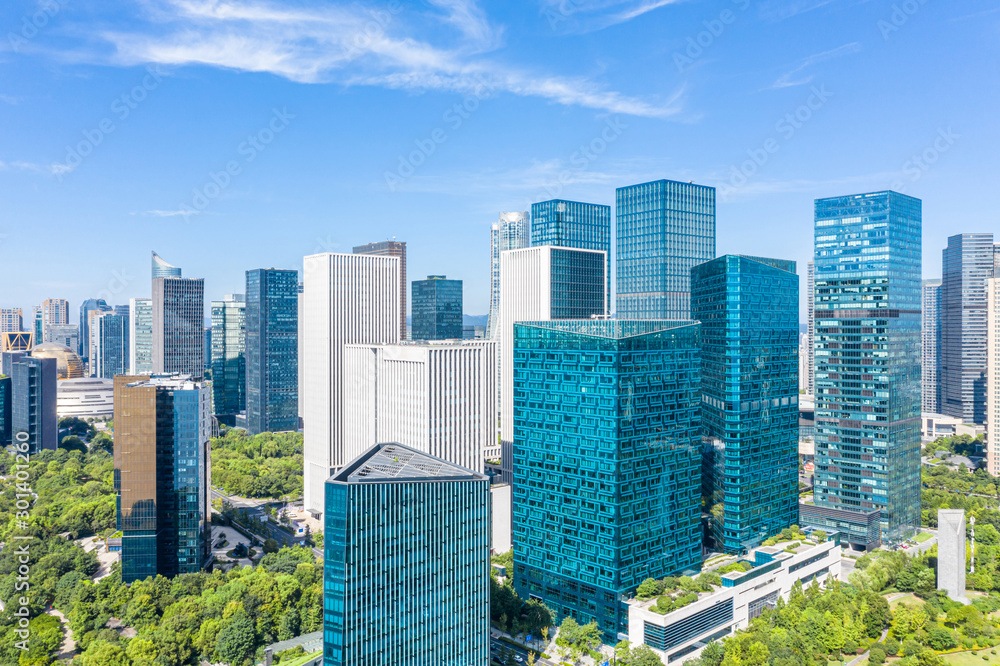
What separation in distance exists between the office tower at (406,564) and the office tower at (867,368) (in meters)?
77.9

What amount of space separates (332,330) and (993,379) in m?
151

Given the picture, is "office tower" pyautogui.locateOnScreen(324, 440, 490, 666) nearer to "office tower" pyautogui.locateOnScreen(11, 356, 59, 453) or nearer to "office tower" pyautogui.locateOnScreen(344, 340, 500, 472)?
"office tower" pyautogui.locateOnScreen(344, 340, 500, 472)

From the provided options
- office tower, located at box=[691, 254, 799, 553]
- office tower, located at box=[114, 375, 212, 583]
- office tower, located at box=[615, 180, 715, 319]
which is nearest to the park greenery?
office tower, located at box=[114, 375, 212, 583]

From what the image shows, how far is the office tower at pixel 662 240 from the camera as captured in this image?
14975 cm

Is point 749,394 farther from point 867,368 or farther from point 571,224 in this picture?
point 571,224

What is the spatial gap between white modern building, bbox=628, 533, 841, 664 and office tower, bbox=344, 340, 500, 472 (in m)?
37.6

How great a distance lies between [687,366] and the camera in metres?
94.3

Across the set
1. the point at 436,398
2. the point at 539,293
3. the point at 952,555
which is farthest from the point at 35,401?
the point at 952,555

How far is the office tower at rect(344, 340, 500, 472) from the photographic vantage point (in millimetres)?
109125

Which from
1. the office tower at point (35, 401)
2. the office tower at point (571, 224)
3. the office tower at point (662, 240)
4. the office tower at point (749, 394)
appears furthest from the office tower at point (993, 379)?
the office tower at point (35, 401)

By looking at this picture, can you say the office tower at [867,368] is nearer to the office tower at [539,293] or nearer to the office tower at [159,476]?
the office tower at [539,293]

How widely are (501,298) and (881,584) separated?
71.8 meters

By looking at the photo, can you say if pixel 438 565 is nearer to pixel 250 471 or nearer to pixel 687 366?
pixel 687 366

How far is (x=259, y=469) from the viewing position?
168 meters
